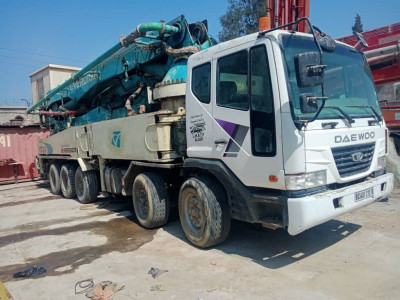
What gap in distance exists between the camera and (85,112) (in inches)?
391

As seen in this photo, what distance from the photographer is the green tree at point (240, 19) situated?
2502 cm

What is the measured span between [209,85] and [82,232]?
356 centimetres

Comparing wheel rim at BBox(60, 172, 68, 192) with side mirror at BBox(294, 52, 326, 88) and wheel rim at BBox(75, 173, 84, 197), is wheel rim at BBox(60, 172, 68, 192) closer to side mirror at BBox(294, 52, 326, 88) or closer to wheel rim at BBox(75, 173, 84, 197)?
wheel rim at BBox(75, 173, 84, 197)

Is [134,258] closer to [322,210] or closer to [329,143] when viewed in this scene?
[322,210]

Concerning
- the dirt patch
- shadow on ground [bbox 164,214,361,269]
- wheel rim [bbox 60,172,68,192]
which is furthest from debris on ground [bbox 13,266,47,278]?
wheel rim [bbox 60,172,68,192]

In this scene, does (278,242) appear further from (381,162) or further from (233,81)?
(233,81)

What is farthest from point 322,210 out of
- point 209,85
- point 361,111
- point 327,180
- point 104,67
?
point 104,67

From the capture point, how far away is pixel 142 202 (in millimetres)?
5922

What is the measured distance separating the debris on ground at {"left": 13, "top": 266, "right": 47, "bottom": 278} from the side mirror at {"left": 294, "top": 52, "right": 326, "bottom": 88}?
3861mm

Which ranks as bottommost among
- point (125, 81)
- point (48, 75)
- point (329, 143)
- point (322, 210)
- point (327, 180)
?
point (322, 210)

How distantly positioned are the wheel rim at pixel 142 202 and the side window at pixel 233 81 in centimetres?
236

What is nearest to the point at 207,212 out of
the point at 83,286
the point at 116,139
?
the point at 83,286

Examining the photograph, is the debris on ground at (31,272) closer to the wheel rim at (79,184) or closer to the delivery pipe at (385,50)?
the wheel rim at (79,184)

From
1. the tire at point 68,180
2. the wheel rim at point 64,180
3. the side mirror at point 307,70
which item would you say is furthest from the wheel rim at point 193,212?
the wheel rim at point 64,180
